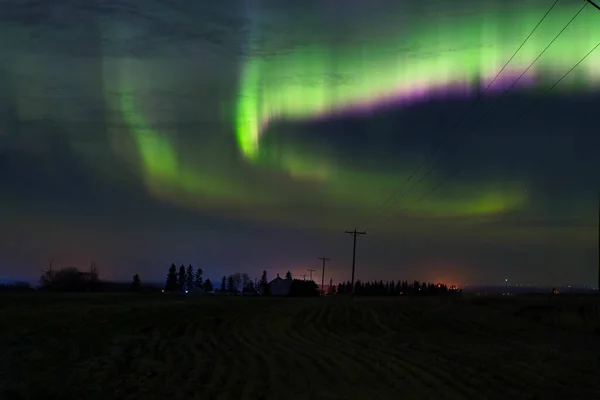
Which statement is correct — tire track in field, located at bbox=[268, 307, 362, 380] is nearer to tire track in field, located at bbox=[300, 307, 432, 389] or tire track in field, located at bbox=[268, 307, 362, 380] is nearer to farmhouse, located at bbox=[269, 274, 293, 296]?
tire track in field, located at bbox=[300, 307, 432, 389]

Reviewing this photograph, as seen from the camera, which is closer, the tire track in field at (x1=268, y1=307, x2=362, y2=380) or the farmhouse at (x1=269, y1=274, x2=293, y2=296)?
the tire track in field at (x1=268, y1=307, x2=362, y2=380)

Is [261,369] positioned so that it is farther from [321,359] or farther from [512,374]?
[512,374]

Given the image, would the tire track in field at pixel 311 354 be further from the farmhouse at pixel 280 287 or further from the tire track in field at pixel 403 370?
the farmhouse at pixel 280 287

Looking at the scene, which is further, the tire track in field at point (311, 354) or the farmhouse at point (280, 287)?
the farmhouse at point (280, 287)

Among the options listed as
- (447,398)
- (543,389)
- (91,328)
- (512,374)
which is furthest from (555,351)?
(91,328)

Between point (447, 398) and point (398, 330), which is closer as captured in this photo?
point (447, 398)

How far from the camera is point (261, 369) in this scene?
15.2 m

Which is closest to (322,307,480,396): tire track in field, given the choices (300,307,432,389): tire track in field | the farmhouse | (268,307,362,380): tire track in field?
(300,307,432,389): tire track in field

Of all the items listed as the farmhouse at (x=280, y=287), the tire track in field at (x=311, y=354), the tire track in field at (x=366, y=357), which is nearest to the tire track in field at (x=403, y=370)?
the tire track in field at (x=366, y=357)

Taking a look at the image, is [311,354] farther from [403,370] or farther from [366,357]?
[403,370]

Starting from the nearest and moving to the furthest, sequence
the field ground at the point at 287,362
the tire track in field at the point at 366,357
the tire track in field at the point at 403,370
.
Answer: the field ground at the point at 287,362, the tire track in field at the point at 403,370, the tire track in field at the point at 366,357

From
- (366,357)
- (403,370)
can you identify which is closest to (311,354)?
(366,357)

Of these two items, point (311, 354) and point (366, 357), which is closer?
point (366, 357)

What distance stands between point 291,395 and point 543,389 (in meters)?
5.48
